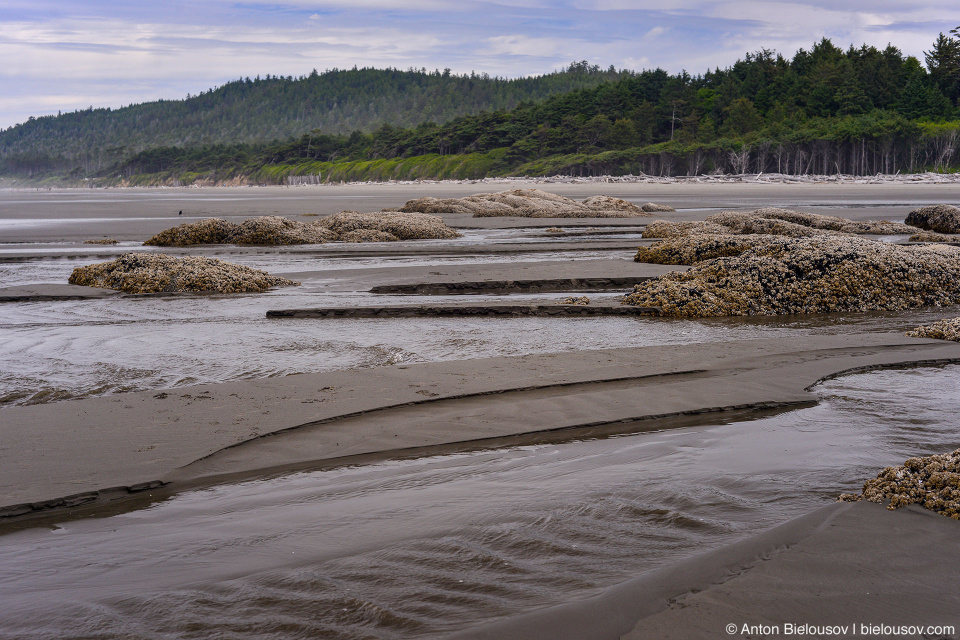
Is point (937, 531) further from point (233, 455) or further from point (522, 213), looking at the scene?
point (522, 213)

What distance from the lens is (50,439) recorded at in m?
3.94

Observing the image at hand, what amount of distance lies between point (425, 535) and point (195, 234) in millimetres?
16998

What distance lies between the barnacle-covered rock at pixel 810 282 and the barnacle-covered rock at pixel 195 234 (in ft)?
42.6

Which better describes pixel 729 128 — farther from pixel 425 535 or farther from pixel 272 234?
pixel 425 535

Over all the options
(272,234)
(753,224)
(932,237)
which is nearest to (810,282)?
(932,237)

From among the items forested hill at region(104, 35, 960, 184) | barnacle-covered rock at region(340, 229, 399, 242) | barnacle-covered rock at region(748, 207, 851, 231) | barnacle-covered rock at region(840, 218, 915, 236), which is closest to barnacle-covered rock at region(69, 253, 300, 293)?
barnacle-covered rock at region(340, 229, 399, 242)

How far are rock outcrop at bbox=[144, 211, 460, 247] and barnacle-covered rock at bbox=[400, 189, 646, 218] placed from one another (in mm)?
8215

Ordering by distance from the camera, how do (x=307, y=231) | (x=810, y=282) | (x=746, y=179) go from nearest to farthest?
1. (x=810, y=282)
2. (x=307, y=231)
3. (x=746, y=179)

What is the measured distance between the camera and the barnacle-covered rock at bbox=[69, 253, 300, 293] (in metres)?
10.3

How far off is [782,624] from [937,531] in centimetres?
99

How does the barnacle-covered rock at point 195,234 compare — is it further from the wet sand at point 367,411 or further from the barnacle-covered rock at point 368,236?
the wet sand at point 367,411

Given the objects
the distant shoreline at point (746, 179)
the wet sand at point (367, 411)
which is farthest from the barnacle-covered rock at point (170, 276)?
the distant shoreline at point (746, 179)

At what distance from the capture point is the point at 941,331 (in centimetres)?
668

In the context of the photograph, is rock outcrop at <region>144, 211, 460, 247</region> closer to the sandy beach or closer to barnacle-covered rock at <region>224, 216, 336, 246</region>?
barnacle-covered rock at <region>224, 216, 336, 246</region>
